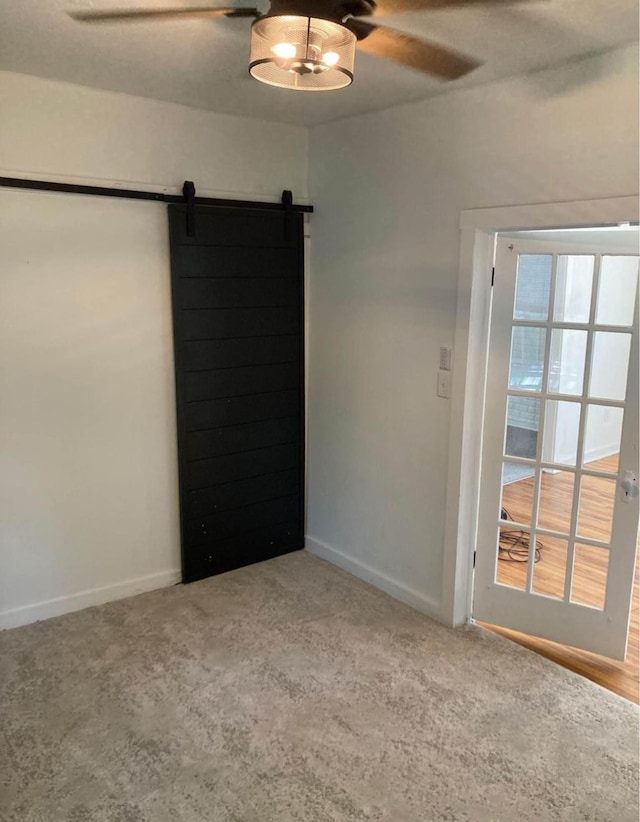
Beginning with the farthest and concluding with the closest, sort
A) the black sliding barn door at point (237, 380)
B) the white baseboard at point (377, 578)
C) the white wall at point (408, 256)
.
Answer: the black sliding barn door at point (237, 380) < the white baseboard at point (377, 578) < the white wall at point (408, 256)

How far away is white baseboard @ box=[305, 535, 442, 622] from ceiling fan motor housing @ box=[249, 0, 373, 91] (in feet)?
7.93

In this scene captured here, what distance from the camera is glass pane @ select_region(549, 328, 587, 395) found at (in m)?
2.79

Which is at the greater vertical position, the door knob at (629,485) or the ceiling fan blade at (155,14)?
the ceiling fan blade at (155,14)

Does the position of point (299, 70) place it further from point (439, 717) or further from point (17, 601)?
point (17, 601)

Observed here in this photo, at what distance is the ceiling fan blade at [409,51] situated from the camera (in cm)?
212

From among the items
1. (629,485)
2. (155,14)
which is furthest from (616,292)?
(155,14)

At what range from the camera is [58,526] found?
3195 millimetres

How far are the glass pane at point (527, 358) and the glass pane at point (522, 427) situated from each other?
0.07 metres

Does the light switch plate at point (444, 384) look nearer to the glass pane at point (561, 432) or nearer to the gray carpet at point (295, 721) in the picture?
the glass pane at point (561, 432)

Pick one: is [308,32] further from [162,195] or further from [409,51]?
[162,195]

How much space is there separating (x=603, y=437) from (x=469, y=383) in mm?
630

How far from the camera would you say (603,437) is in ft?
9.50

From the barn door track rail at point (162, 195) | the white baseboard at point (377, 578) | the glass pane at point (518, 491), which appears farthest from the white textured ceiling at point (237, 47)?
the white baseboard at point (377, 578)

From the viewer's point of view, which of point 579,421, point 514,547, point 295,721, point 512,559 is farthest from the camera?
point 514,547
